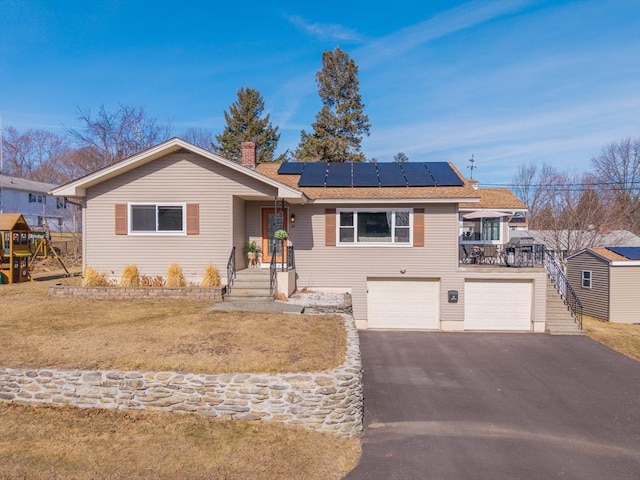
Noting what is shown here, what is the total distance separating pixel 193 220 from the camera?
12.5 meters

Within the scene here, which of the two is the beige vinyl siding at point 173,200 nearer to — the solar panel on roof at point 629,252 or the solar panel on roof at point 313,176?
the solar panel on roof at point 313,176

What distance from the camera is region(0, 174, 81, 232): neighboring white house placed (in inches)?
1344

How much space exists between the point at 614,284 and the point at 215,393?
60.5 ft

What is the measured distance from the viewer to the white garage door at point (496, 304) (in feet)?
45.1

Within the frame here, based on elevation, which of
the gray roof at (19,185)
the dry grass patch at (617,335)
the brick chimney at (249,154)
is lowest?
the dry grass patch at (617,335)

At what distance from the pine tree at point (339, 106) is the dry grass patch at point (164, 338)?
23.2 metres

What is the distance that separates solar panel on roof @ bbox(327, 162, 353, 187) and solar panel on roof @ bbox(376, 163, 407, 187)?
4.10 feet

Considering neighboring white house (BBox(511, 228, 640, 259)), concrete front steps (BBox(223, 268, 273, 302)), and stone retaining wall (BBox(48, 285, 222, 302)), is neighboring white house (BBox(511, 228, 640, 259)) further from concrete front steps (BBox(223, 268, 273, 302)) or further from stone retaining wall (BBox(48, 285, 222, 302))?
stone retaining wall (BBox(48, 285, 222, 302))

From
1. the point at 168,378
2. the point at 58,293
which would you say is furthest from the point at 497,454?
the point at 58,293

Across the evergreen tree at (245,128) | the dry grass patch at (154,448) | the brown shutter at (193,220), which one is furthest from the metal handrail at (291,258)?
the evergreen tree at (245,128)

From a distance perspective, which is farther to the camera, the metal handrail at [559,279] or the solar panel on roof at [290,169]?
the solar panel on roof at [290,169]

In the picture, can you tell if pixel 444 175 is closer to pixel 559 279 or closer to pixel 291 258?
pixel 291 258

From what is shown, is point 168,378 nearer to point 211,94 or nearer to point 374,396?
point 374,396

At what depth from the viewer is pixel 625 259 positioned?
17031 mm
